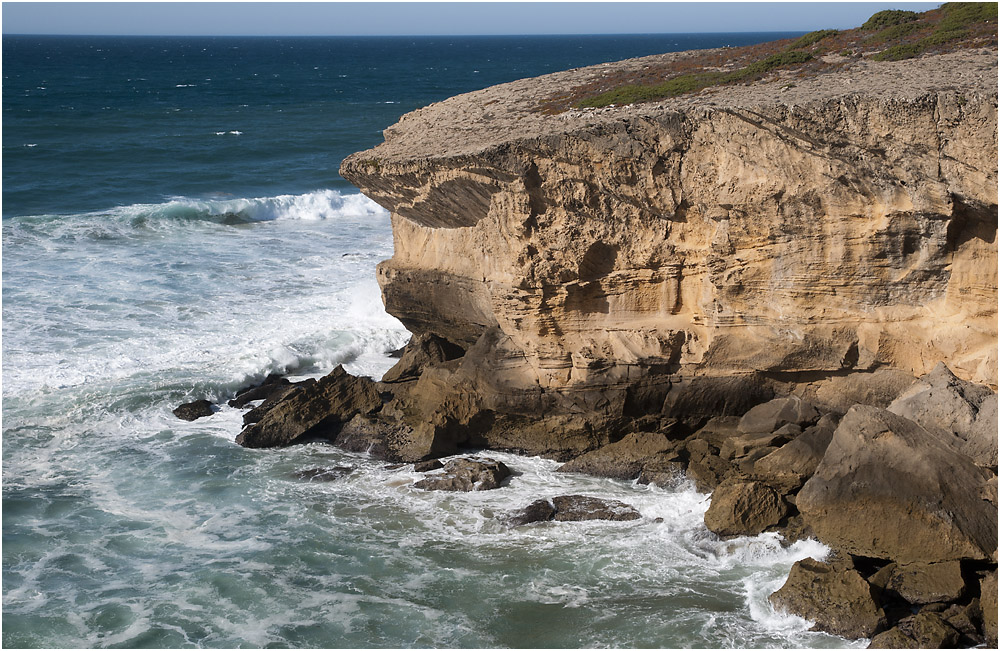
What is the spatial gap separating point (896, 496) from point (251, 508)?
8981 millimetres

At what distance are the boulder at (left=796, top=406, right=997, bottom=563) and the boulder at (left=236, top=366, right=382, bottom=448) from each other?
7893mm

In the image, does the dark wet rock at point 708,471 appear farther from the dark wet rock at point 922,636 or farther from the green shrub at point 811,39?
the green shrub at point 811,39

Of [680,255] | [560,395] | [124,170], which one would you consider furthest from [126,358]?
[124,170]

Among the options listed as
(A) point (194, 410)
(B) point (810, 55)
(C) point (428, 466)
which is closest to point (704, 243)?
(B) point (810, 55)

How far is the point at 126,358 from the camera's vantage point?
821 inches

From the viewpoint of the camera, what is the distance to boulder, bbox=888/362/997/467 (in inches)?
502

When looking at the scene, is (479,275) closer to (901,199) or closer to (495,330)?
(495,330)

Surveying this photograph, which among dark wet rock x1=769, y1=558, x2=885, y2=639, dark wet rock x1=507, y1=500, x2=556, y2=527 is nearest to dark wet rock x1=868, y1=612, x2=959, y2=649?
dark wet rock x1=769, y1=558, x2=885, y2=639

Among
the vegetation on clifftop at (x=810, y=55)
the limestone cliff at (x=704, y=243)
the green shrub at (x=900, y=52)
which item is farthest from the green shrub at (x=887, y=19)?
the limestone cliff at (x=704, y=243)

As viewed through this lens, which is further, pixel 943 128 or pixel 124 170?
pixel 124 170

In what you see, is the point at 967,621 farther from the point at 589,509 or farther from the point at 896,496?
the point at 589,509

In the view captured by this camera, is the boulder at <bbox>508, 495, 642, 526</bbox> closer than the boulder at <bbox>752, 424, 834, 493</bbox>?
No

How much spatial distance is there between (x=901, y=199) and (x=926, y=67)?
9.05 ft

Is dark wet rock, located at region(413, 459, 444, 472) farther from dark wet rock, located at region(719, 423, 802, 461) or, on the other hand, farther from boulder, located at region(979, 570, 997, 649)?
boulder, located at region(979, 570, 997, 649)
